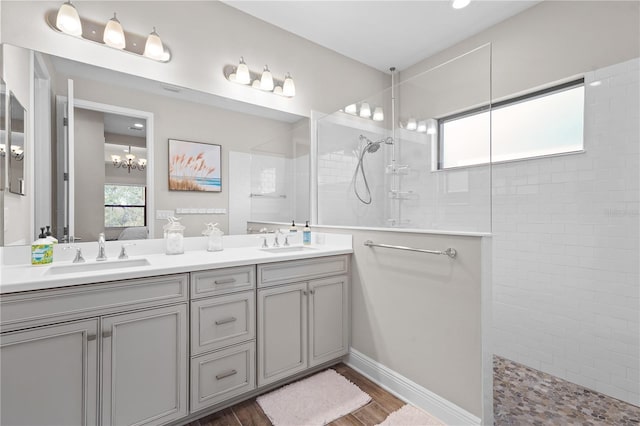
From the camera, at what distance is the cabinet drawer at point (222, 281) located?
1.57 meters

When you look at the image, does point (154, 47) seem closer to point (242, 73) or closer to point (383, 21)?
point (242, 73)

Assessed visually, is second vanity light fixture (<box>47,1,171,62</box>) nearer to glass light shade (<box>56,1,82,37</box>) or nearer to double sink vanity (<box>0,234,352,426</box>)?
glass light shade (<box>56,1,82,37</box>)

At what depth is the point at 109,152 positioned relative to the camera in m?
1.79

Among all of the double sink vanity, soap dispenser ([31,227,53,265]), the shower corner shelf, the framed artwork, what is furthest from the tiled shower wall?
soap dispenser ([31,227,53,265])

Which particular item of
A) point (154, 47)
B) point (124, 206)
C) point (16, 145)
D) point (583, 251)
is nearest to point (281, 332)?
point (124, 206)

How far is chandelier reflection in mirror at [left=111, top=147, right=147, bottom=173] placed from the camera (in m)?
1.81

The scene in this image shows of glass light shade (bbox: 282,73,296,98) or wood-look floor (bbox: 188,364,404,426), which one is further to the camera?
glass light shade (bbox: 282,73,296,98)

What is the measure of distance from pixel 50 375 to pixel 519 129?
11.0ft

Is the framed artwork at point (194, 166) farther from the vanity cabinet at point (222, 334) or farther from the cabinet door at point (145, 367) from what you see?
the cabinet door at point (145, 367)

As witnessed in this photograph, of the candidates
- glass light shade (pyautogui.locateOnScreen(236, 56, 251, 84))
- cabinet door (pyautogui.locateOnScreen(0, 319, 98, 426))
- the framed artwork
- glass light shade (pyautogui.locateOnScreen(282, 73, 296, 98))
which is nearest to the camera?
cabinet door (pyautogui.locateOnScreen(0, 319, 98, 426))

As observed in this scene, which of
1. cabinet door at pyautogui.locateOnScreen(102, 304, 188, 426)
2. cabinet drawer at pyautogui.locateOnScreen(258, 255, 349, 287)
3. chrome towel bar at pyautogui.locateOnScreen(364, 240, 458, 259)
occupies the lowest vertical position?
cabinet door at pyautogui.locateOnScreen(102, 304, 188, 426)

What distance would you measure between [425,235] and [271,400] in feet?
4.55

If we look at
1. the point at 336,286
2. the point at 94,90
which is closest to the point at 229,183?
the point at 94,90

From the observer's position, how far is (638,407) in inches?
70.6
